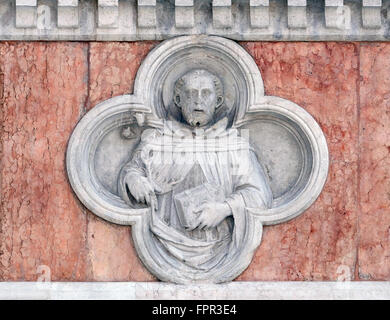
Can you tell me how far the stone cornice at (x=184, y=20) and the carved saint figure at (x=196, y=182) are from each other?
0.53 meters

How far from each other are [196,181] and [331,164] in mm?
1316

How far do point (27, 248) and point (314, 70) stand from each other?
3272mm

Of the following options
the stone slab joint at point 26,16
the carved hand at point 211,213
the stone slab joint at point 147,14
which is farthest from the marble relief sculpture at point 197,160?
the stone slab joint at point 26,16

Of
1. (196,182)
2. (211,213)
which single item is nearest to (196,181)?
Result: (196,182)

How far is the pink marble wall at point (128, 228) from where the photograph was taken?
25656 mm

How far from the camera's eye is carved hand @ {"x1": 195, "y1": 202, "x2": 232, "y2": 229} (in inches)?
1008

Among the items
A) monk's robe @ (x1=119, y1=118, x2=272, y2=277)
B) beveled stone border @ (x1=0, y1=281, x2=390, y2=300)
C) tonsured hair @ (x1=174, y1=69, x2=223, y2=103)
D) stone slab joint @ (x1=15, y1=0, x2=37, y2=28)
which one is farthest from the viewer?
tonsured hair @ (x1=174, y1=69, x2=223, y2=103)

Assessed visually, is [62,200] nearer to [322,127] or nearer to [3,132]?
[3,132]

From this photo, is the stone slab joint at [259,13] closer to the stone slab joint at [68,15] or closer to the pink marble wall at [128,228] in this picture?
the pink marble wall at [128,228]

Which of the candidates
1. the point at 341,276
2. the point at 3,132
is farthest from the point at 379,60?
the point at 3,132

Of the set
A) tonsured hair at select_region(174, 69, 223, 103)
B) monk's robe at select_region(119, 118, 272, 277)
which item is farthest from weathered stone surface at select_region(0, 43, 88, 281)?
tonsured hair at select_region(174, 69, 223, 103)

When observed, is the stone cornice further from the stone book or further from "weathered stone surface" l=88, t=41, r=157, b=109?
the stone book

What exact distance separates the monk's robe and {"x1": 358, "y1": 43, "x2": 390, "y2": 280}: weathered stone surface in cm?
97

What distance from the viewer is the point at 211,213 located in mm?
25594
